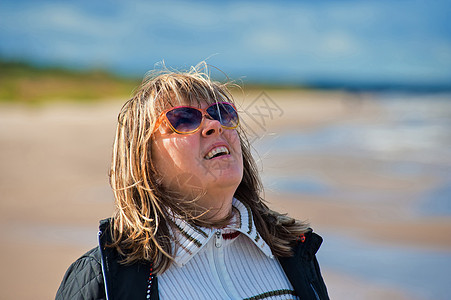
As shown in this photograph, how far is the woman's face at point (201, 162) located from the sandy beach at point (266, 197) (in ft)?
0.97

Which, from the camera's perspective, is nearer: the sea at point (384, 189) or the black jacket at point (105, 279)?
the black jacket at point (105, 279)

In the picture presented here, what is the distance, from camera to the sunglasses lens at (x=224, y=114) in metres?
2.32

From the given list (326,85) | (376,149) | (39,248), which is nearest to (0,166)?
(39,248)

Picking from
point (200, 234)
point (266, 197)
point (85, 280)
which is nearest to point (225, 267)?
point (200, 234)

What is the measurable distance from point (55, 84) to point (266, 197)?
4094cm

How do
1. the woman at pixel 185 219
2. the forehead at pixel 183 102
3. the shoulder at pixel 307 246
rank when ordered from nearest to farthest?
the woman at pixel 185 219 < the forehead at pixel 183 102 < the shoulder at pixel 307 246

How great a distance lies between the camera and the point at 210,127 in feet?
7.32

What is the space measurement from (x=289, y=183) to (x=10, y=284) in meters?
5.68

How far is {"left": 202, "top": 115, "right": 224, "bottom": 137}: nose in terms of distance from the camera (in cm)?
223

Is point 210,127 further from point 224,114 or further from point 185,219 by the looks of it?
point 185,219

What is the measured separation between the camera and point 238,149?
2303 millimetres

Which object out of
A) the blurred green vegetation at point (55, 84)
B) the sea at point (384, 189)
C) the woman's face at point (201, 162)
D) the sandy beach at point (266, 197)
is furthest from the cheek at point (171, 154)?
the blurred green vegetation at point (55, 84)

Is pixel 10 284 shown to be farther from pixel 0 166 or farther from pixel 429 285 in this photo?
pixel 0 166

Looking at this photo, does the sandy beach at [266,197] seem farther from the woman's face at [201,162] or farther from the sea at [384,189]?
the woman's face at [201,162]
